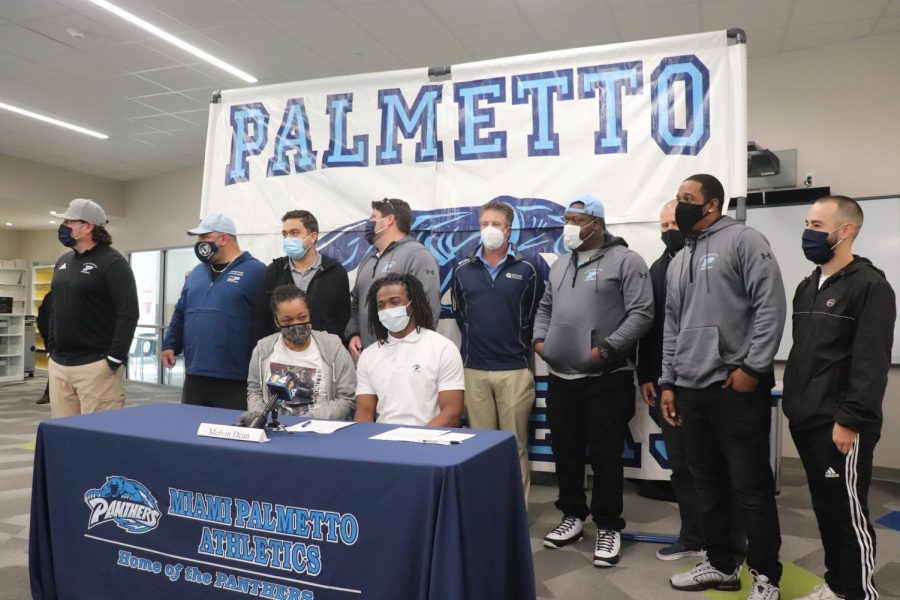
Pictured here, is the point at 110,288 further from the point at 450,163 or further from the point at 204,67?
the point at 204,67

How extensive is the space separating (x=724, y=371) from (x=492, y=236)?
3.96 feet

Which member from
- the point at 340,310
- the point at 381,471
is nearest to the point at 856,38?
the point at 340,310

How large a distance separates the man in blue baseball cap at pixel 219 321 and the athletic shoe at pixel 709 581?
213cm

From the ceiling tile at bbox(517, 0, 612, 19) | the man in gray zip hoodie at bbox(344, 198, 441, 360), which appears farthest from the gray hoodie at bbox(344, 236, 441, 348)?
the ceiling tile at bbox(517, 0, 612, 19)

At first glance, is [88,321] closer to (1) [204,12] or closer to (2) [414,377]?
(2) [414,377]

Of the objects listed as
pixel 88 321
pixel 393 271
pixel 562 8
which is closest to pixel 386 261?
pixel 393 271

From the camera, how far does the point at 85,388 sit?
3328 mm

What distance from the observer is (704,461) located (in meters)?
2.52

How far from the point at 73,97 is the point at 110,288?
4470mm

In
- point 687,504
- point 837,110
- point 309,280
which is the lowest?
point 687,504

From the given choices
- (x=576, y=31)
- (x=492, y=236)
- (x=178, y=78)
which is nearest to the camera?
(x=492, y=236)

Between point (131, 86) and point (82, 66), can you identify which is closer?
point (82, 66)

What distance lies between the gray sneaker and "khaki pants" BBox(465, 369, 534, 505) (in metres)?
0.83

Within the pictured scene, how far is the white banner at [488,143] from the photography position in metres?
3.17
